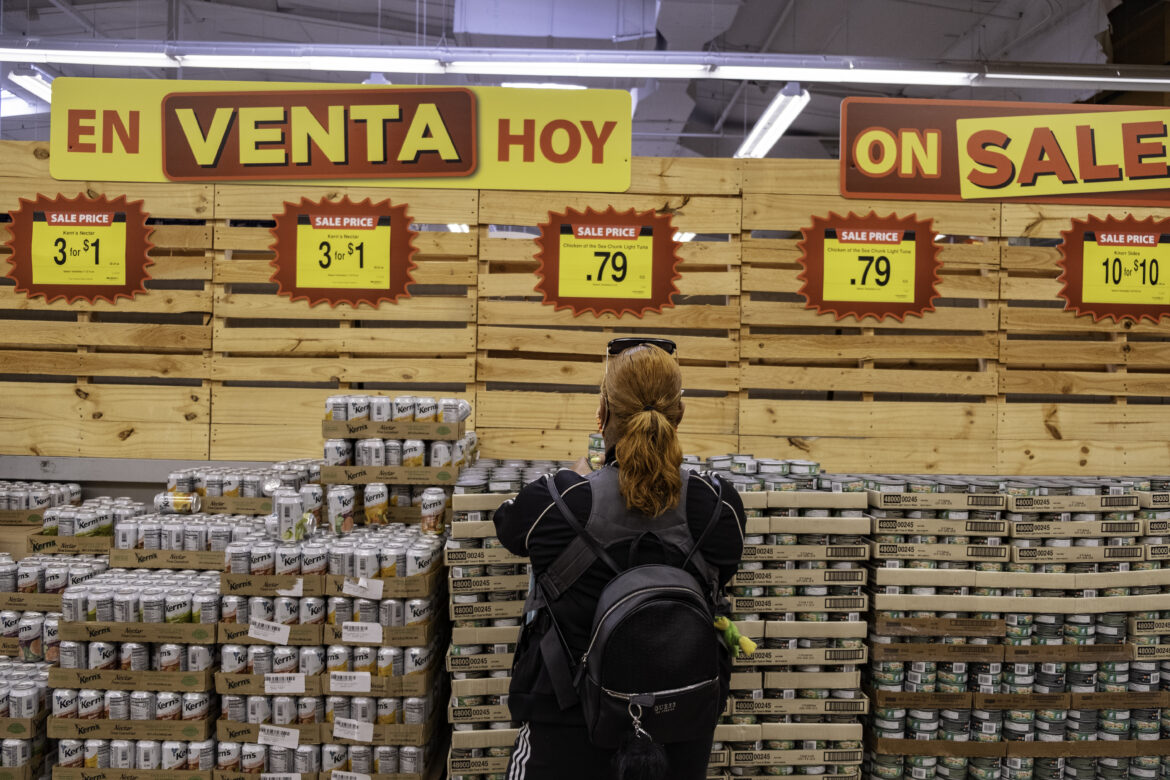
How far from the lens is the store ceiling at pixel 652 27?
8.27 m

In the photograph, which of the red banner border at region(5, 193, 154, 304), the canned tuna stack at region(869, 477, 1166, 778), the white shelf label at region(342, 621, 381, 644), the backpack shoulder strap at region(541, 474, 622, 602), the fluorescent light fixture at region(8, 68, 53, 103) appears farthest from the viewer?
the fluorescent light fixture at region(8, 68, 53, 103)

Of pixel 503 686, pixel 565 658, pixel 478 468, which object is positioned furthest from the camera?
pixel 478 468

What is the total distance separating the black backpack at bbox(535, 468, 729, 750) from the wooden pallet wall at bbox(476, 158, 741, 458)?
11.0ft

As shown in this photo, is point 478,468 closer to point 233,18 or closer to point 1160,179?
point 1160,179

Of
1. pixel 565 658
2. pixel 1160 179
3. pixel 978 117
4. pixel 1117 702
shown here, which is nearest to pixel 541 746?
pixel 565 658

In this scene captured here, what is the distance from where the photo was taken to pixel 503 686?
3318mm

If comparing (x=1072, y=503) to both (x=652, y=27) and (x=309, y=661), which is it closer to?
(x=309, y=661)

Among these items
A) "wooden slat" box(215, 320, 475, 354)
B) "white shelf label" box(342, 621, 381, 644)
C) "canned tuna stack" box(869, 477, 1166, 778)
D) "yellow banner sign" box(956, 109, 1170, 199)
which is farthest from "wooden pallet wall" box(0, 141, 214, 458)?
"yellow banner sign" box(956, 109, 1170, 199)

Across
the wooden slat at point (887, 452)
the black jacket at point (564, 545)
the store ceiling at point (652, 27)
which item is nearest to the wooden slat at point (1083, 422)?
the wooden slat at point (887, 452)

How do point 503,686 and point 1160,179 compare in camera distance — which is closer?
point 503,686

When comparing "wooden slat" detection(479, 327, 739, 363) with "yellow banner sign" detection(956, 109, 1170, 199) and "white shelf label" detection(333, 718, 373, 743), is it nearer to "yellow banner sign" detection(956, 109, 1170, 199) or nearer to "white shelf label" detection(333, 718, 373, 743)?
"yellow banner sign" detection(956, 109, 1170, 199)

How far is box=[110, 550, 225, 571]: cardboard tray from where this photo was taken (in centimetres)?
363

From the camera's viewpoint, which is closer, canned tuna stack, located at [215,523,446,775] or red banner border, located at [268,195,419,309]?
canned tuna stack, located at [215,523,446,775]

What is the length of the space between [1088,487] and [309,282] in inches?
192
